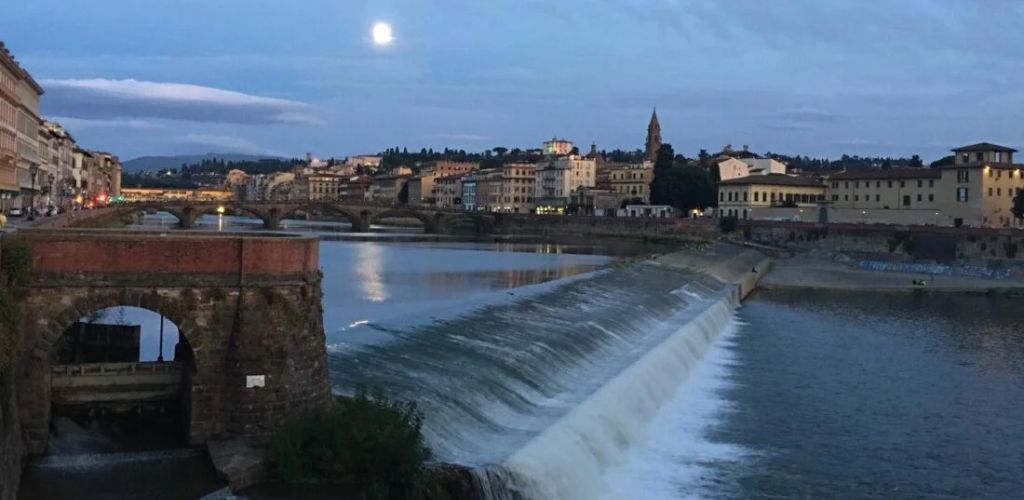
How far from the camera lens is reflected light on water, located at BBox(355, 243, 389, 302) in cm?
4256

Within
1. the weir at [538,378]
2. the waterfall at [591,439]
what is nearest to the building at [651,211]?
the weir at [538,378]

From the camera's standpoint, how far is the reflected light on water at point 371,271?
140 feet

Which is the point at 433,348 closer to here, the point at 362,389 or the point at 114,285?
the point at 362,389

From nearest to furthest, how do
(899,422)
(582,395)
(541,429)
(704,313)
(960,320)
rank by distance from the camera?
(541,429), (582,395), (899,422), (704,313), (960,320)

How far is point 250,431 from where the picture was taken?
14.2m

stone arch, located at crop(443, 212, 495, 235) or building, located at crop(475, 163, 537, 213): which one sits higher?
building, located at crop(475, 163, 537, 213)

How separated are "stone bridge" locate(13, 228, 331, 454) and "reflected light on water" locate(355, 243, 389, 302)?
25756 millimetres

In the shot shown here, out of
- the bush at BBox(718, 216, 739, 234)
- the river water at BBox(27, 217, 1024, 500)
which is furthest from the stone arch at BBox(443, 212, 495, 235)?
the river water at BBox(27, 217, 1024, 500)

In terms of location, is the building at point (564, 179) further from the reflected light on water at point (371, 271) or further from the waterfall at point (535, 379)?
the waterfall at point (535, 379)

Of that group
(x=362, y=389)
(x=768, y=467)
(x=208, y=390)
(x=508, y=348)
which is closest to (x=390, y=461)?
(x=362, y=389)

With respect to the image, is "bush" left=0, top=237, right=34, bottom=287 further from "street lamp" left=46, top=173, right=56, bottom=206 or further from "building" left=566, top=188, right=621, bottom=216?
"building" left=566, top=188, right=621, bottom=216

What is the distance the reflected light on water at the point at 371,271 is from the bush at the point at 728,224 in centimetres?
3582

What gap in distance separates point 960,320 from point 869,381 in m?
18.6

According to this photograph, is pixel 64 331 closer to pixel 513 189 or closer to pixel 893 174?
pixel 893 174
